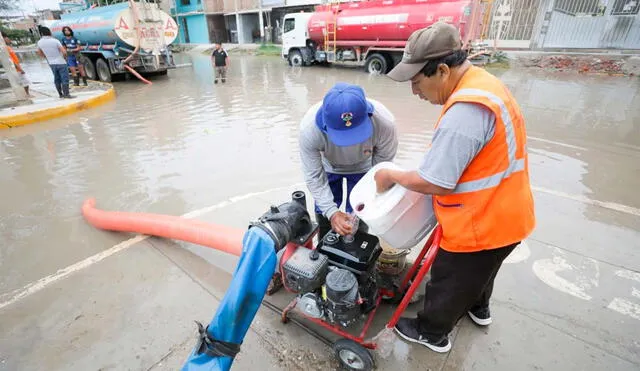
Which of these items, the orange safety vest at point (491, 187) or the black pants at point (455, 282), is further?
the black pants at point (455, 282)

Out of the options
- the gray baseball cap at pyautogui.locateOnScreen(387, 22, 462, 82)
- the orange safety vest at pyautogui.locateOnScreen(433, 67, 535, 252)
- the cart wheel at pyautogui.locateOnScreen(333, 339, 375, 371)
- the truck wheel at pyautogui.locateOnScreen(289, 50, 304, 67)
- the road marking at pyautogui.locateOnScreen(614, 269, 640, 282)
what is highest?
the gray baseball cap at pyautogui.locateOnScreen(387, 22, 462, 82)

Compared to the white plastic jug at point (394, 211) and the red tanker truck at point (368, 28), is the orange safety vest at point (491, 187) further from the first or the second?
the red tanker truck at point (368, 28)

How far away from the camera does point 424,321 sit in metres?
1.91

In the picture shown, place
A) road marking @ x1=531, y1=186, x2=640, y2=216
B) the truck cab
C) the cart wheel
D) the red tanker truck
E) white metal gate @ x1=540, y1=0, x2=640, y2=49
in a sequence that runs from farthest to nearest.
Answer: the truck cab, white metal gate @ x1=540, y1=0, x2=640, y2=49, the red tanker truck, road marking @ x1=531, y1=186, x2=640, y2=216, the cart wheel

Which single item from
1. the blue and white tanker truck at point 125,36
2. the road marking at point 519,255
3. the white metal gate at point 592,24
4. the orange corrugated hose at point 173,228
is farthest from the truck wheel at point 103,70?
the white metal gate at point 592,24

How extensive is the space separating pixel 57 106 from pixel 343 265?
8.83 metres

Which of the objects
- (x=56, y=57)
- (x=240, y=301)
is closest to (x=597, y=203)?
(x=240, y=301)

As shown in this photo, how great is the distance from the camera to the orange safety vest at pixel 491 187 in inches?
49.5

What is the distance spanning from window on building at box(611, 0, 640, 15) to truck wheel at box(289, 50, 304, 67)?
13569mm

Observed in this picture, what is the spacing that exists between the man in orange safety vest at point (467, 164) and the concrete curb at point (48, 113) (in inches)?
335

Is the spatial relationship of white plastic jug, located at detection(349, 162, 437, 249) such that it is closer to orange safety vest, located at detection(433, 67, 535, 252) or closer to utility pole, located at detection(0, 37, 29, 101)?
orange safety vest, located at detection(433, 67, 535, 252)

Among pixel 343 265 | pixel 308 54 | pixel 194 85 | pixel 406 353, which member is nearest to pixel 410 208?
pixel 343 265

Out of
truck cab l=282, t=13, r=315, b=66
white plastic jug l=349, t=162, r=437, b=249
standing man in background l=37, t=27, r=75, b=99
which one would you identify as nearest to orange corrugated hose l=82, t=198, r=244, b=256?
white plastic jug l=349, t=162, r=437, b=249

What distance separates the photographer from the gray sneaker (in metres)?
1.97
